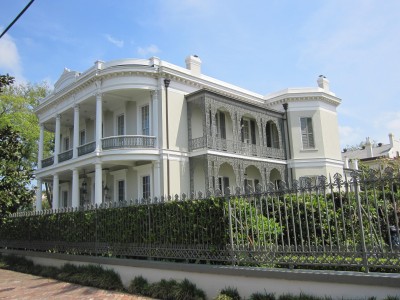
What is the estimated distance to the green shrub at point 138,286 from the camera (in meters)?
8.98

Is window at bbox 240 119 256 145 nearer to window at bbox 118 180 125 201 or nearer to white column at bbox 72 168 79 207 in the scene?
window at bbox 118 180 125 201

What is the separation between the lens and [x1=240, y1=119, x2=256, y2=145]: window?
24391 millimetres

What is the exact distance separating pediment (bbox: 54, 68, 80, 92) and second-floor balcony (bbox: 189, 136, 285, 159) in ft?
→ 27.4

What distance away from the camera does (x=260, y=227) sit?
7.50 metres

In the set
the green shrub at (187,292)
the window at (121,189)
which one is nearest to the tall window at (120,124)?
the window at (121,189)

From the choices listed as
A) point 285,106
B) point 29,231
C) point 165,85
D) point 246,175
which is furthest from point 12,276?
point 285,106

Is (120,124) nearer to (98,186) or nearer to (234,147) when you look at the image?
(98,186)

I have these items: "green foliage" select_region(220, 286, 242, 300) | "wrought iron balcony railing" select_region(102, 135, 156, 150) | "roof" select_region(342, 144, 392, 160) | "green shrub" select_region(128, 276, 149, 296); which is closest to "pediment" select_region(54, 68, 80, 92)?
"wrought iron balcony railing" select_region(102, 135, 156, 150)

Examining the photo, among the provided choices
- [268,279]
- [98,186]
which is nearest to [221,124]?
[98,186]

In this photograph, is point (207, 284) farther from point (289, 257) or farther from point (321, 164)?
point (321, 164)

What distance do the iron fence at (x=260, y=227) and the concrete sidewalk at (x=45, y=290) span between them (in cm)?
129

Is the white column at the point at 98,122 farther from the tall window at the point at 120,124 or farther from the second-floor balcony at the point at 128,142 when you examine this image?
the tall window at the point at 120,124

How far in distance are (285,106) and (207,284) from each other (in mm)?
→ 18846

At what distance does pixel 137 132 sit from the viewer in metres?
20.9
